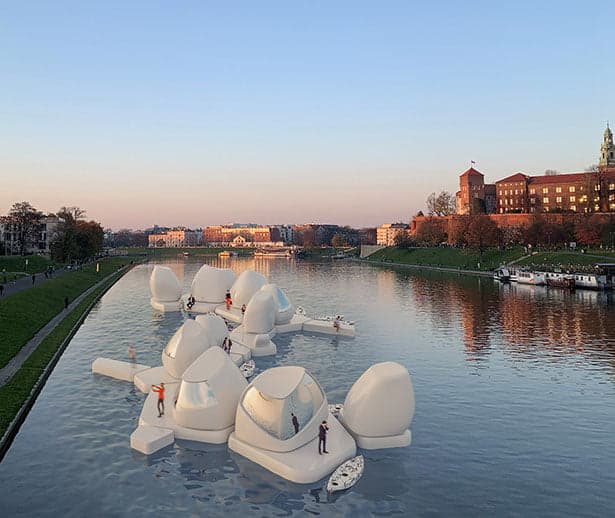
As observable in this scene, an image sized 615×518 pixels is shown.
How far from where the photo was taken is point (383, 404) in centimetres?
1655

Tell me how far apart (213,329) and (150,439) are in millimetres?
9657

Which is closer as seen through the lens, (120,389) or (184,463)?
(184,463)

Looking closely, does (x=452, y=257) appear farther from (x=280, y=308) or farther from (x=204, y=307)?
(x=280, y=308)

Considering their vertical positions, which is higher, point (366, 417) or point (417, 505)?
point (366, 417)

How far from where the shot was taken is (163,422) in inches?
706

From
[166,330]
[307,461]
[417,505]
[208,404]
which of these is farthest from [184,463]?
[166,330]

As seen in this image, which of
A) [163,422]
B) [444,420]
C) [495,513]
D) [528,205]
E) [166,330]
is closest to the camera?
[495,513]

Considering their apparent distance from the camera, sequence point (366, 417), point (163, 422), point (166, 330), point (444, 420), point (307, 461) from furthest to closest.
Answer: point (166, 330) → point (444, 420) → point (163, 422) → point (366, 417) → point (307, 461)

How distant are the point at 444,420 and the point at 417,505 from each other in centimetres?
644

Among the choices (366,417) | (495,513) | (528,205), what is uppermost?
(528,205)

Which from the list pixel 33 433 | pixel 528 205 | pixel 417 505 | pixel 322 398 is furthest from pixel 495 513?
pixel 528 205

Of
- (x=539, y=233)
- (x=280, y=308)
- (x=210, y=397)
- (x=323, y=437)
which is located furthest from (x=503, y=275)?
(x=210, y=397)

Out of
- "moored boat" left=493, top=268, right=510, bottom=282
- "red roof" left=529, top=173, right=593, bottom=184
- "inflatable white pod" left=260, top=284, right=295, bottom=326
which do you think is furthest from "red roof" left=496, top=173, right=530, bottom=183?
"inflatable white pod" left=260, top=284, right=295, bottom=326

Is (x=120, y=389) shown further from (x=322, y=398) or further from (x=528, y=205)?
(x=528, y=205)
